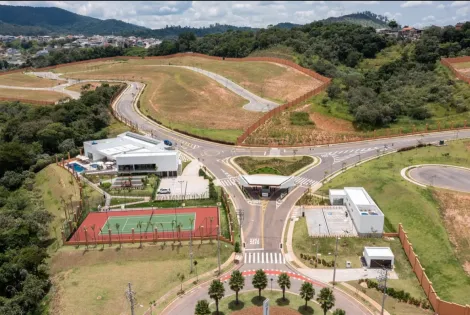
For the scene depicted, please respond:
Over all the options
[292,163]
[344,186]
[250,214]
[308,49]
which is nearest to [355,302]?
[250,214]

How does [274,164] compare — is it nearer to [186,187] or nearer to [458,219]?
[186,187]

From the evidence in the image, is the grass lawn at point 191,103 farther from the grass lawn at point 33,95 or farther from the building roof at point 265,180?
the grass lawn at point 33,95

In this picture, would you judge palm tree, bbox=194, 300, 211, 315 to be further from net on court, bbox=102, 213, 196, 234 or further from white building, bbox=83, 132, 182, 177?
white building, bbox=83, 132, 182, 177

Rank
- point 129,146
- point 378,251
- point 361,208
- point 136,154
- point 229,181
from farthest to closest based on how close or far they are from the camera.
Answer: point 129,146, point 136,154, point 229,181, point 361,208, point 378,251

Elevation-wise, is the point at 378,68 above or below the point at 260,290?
above

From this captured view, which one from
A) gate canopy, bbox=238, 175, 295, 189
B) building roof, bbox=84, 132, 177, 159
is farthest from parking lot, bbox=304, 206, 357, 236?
building roof, bbox=84, 132, 177, 159

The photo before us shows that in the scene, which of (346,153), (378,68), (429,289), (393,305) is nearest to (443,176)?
(346,153)
